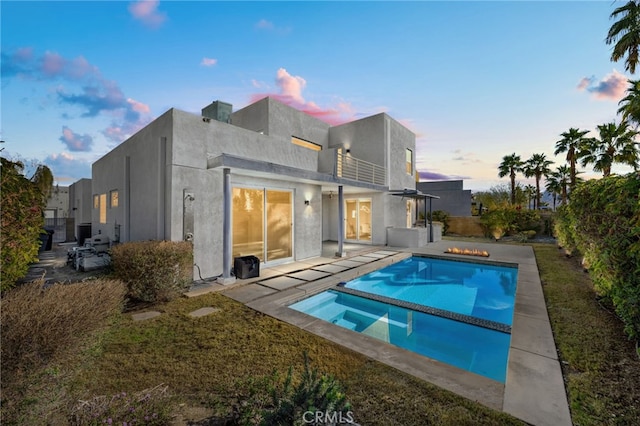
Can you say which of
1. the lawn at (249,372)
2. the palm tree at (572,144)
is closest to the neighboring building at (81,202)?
the lawn at (249,372)

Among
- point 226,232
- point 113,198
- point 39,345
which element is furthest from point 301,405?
point 113,198

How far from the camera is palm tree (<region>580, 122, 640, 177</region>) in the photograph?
17094mm

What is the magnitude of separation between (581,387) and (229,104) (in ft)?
42.4

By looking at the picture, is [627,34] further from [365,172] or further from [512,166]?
[512,166]

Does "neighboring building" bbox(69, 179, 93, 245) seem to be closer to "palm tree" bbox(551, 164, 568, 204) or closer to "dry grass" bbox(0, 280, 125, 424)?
"dry grass" bbox(0, 280, 125, 424)

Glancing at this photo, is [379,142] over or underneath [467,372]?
over

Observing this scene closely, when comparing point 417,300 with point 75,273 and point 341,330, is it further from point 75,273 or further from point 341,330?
point 75,273

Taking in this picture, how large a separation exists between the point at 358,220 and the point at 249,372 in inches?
544

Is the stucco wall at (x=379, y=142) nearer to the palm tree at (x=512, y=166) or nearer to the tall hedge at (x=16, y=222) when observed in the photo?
the tall hedge at (x=16, y=222)

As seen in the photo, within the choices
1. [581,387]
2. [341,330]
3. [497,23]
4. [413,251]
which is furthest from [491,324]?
[497,23]

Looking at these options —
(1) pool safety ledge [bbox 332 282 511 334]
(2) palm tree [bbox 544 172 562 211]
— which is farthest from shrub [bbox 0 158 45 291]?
(2) palm tree [bbox 544 172 562 211]

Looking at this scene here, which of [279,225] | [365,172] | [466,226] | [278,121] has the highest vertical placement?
A: [278,121]

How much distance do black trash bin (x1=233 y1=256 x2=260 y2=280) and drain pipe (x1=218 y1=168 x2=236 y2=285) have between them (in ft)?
1.44

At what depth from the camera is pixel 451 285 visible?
9242mm
